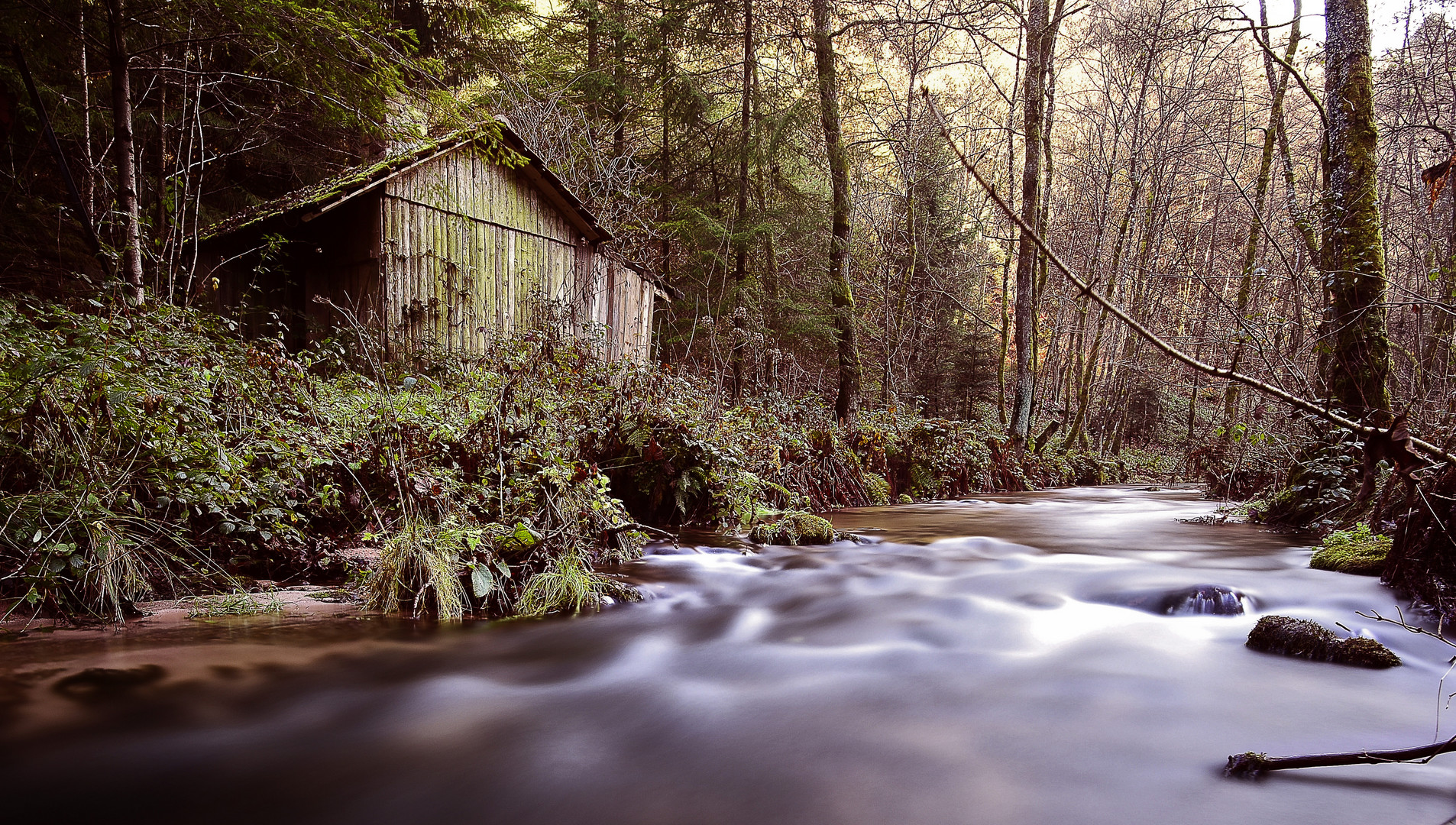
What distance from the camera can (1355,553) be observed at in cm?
588

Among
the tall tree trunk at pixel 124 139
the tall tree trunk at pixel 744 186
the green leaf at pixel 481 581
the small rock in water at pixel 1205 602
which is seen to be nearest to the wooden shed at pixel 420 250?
the tall tree trunk at pixel 744 186

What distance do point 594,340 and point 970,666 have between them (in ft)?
20.8

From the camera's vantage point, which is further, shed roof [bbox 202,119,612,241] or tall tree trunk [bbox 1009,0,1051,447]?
tall tree trunk [bbox 1009,0,1051,447]

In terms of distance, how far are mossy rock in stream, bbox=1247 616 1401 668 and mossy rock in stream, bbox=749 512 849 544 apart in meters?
3.94

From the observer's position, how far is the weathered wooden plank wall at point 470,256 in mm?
13836

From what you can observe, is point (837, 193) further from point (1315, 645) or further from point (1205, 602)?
point (1315, 645)

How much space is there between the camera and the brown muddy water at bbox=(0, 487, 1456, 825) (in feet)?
8.96

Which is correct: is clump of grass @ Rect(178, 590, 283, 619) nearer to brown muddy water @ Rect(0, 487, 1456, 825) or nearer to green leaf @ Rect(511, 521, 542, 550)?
brown muddy water @ Rect(0, 487, 1456, 825)

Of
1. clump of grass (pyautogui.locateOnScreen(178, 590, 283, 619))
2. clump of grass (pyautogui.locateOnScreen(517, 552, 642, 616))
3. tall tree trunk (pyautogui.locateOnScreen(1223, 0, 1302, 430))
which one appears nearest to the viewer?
clump of grass (pyautogui.locateOnScreen(178, 590, 283, 619))

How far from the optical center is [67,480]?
4.09 metres

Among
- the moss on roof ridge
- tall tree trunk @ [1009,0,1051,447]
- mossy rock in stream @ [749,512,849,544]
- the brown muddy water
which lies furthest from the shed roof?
tall tree trunk @ [1009,0,1051,447]

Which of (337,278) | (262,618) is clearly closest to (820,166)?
(337,278)

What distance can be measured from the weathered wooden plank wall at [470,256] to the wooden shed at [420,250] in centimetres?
2

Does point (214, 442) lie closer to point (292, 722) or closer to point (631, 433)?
point (292, 722)
